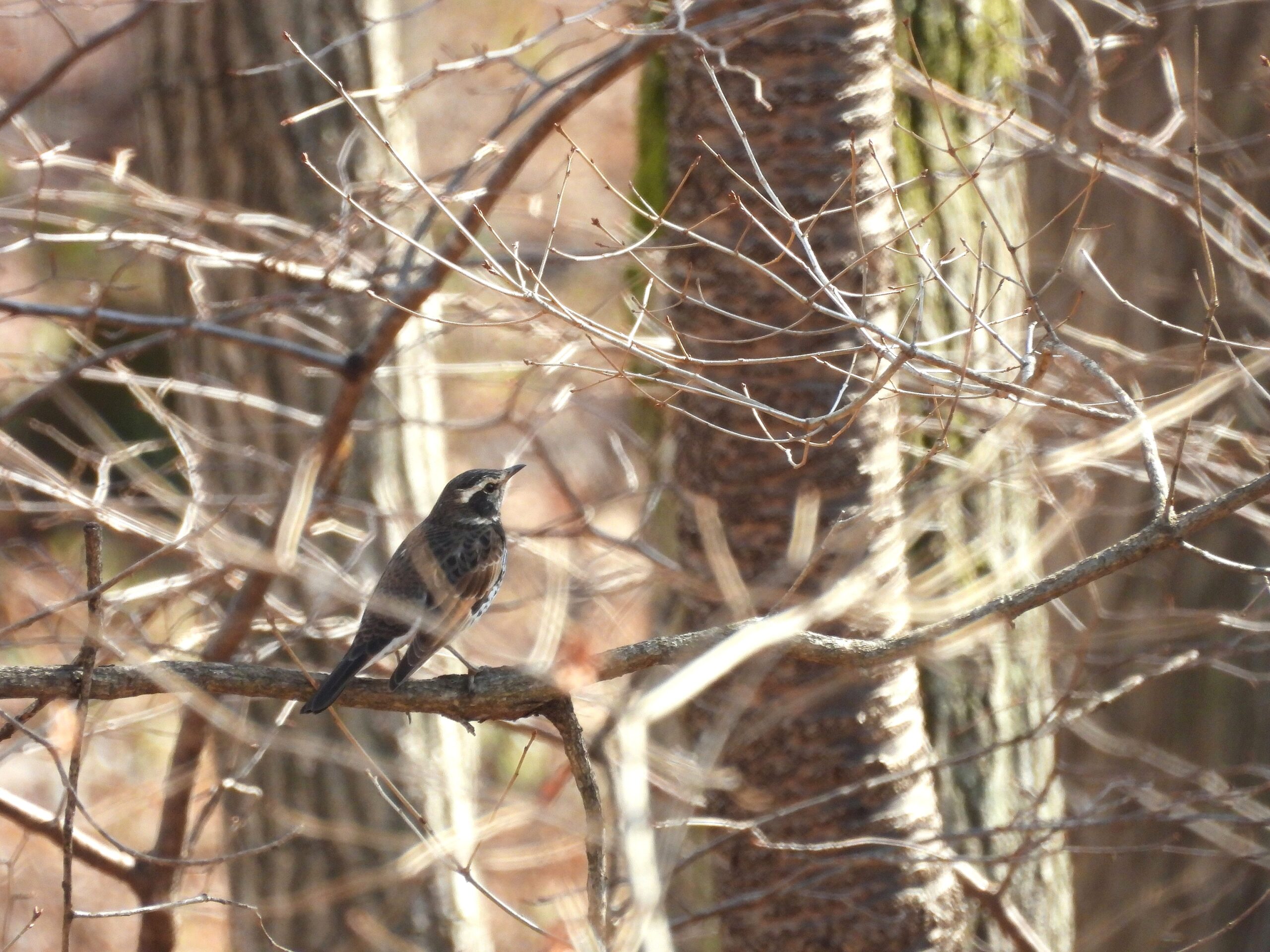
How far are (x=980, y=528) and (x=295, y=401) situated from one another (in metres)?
3.89

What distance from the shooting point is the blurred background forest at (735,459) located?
369 cm

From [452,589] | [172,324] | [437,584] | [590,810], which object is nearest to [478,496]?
[452,589]

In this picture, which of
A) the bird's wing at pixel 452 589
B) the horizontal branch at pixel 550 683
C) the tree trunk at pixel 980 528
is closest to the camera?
→ the horizontal branch at pixel 550 683

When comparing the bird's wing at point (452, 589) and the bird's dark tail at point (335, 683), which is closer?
the bird's dark tail at point (335, 683)

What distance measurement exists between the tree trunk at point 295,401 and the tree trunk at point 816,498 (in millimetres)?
2401

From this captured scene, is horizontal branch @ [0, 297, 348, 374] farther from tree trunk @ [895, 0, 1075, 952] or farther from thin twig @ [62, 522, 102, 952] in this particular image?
tree trunk @ [895, 0, 1075, 952]

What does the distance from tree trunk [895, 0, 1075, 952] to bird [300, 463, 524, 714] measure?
6.16ft

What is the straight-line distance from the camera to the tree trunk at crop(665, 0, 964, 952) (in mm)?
4594

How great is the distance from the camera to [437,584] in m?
4.59

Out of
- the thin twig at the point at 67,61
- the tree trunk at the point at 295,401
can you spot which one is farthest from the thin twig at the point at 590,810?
the tree trunk at the point at 295,401

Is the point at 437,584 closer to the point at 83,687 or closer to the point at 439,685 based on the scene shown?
the point at 439,685

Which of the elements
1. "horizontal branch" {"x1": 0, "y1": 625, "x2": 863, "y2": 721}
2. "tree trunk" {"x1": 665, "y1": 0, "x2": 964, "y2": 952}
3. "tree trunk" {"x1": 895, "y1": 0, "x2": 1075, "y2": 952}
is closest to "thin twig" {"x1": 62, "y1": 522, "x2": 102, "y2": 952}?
"horizontal branch" {"x1": 0, "y1": 625, "x2": 863, "y2": 721}

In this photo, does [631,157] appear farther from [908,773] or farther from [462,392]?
[908,773]

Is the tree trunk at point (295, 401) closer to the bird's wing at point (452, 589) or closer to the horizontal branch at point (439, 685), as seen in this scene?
the bird's wing at point (452, 589)
